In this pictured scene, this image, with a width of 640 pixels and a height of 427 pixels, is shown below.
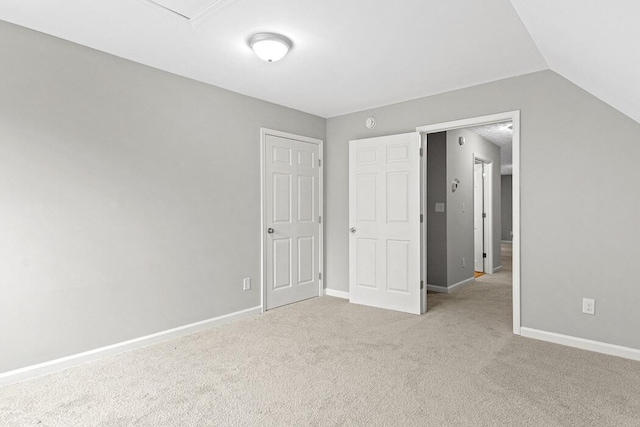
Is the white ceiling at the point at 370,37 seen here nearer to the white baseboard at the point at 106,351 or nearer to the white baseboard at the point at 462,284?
the white baseboard at the point at 106,351

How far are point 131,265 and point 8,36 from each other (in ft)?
5.88

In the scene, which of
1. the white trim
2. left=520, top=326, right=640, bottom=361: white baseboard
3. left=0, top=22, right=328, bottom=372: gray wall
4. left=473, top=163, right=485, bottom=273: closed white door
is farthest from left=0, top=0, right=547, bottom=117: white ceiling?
left=473, top=163, right=485, bottom=273: closed white door

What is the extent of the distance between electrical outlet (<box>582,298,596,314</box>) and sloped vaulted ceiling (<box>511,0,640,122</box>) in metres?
1.46

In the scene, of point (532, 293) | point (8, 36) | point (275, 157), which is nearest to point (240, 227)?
point (275, 157)

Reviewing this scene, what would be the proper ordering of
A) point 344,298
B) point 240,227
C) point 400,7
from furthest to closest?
1. point 344,298
2. point 240,227
3. point 400,7

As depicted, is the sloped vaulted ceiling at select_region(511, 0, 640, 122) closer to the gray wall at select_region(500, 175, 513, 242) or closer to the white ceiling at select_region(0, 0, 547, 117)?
the white ceiling at select_region(0, 0, 547, 117)

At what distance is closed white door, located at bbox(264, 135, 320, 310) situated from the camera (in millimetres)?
4141

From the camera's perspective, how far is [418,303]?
3.96 meters

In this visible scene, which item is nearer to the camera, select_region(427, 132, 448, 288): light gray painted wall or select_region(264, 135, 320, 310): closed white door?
select_region(264, 135, 320, 310): closed white door

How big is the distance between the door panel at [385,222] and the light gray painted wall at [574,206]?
94 cm

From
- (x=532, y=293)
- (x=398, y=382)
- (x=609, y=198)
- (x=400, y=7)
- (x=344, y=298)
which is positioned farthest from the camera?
(x=344, y=298)

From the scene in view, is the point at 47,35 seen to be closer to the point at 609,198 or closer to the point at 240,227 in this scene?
the point at 240,227

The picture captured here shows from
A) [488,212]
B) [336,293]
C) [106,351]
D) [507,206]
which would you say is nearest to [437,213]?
[336,293]

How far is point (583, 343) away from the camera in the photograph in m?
2.99
